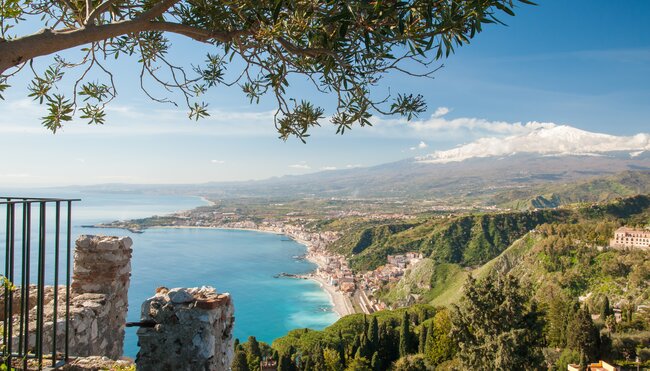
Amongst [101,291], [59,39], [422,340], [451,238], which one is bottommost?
[422,340]

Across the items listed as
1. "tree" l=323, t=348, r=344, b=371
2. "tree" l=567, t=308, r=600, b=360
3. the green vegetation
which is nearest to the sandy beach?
the green vegetation

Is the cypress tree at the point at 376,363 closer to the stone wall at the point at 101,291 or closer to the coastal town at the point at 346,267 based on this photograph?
the stone wall at the point at 101,291

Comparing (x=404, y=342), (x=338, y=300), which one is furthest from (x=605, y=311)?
(x=338, y=300)

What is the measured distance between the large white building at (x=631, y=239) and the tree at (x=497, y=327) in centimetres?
3916

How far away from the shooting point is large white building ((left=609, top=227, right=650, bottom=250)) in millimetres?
44381

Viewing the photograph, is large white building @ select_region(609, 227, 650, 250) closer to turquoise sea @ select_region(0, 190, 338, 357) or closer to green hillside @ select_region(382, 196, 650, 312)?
green hillside @ select_region(382, 196, 650, 312)

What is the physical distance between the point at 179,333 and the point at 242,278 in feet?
191

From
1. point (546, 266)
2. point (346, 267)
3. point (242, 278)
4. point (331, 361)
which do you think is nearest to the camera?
point (331, 361)

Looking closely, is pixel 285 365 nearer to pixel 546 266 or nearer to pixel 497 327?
pixel 497 327

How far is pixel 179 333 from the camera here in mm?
3137

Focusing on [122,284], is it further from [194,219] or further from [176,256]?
[194,219]

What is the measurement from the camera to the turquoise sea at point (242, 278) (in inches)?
1706

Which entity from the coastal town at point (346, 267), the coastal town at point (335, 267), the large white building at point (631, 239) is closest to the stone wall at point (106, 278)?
the coastal town at point (335, 267)

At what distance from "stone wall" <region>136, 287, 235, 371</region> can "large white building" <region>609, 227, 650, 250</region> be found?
52579 mm
